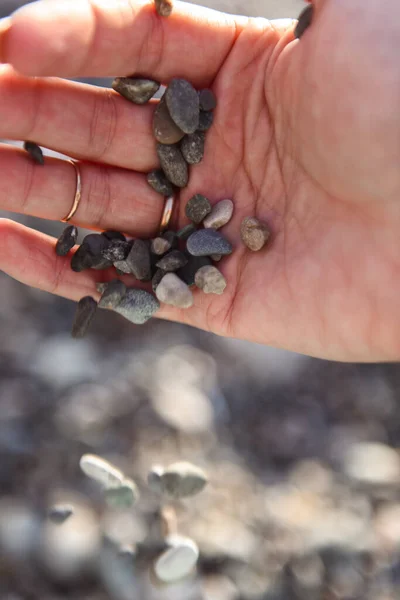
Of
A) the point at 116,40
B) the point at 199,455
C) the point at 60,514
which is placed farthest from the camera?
the point at 199,455

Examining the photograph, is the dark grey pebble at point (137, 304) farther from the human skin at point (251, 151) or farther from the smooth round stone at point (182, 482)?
Answer: the smooth round stone at point (182, 482)

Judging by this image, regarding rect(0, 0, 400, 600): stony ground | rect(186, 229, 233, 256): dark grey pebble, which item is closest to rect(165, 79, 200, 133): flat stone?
rect(186, 229, 233, 256): dark grey pebble

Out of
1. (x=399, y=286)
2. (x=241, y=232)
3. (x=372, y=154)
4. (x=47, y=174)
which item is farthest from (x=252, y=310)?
(x=47, y=174)

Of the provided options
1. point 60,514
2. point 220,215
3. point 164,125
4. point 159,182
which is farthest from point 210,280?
point 60,514

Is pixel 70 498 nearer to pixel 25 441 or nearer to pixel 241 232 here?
pixel 25 441

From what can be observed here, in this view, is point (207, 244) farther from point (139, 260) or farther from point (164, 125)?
point (164, 125)

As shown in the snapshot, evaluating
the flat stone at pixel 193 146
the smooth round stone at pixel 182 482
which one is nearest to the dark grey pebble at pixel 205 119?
the flat stone at pixel 193 146
